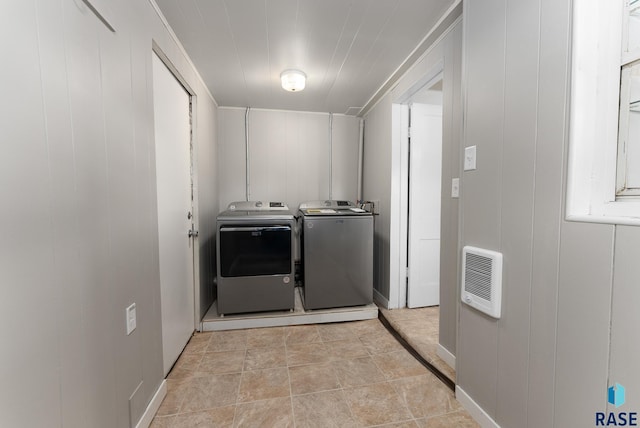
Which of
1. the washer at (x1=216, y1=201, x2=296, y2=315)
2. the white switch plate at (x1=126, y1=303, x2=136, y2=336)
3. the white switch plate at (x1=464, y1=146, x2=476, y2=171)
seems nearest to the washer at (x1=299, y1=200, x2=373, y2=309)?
the washer at (x1=216, y1=201, x2=296, y2=315)

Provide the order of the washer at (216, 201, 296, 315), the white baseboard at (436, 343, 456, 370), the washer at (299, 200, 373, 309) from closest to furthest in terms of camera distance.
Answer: the white baseboard at (436, 343, 456, 370) → the washer at (216, 201, 296, 315) → the washer at (299, 200, 373, 309)

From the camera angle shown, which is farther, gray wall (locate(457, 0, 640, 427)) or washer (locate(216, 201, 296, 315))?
washer (locate(216, 201, 296, 315))

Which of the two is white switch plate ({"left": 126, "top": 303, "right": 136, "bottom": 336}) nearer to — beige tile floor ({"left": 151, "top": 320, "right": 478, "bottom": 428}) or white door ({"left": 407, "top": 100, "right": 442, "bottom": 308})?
beige tile floor ({"left": 151, "top": 320, "right": 478, "bottom": 428})

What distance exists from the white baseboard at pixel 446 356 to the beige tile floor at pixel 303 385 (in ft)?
0.55

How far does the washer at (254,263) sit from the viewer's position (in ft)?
7.70

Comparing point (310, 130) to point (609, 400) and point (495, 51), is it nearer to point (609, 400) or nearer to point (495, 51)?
point (495, 51)

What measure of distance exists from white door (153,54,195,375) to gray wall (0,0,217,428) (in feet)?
0.80

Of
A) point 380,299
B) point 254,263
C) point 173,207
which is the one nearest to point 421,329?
point 380,299

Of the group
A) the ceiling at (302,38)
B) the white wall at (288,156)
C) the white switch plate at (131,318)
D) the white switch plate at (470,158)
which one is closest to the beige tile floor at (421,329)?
the white switch plate at (470,158)

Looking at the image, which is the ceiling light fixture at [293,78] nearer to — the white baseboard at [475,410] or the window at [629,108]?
the window at [629,108]

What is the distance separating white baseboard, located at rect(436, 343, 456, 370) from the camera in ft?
5.69

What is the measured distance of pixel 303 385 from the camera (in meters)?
1.63

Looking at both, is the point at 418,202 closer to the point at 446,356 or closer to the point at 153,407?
the point at 446,356

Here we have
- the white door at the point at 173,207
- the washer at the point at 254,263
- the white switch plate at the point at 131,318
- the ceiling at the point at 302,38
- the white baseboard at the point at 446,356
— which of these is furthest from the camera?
the washer at the point at 254,263
